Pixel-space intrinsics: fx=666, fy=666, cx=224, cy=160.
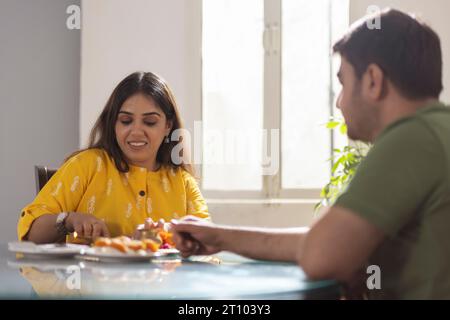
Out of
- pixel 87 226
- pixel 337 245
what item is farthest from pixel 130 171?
pixel 337 245

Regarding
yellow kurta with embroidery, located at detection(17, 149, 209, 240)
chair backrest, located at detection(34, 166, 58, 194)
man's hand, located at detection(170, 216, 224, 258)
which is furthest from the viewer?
chair backrest, located at detection(34, 166, 58, 194)

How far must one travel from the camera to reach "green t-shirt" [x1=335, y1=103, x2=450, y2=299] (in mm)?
1180

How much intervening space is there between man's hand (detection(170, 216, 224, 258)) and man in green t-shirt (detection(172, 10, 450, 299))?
44cm

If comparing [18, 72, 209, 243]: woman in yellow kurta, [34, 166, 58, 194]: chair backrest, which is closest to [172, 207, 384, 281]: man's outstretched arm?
[18, 72, 209, 243]: woman in yellow kurta

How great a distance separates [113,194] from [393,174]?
1443 mm

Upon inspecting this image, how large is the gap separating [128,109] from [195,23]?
2071mm

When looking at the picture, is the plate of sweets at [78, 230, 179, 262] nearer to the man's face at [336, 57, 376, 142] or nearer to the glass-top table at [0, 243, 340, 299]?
the glass-top table at [0, 243, 340, 299]

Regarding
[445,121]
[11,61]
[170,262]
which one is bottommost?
[170,262]

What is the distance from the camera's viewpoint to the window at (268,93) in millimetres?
4477

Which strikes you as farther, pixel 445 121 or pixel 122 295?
pixel 445 121
